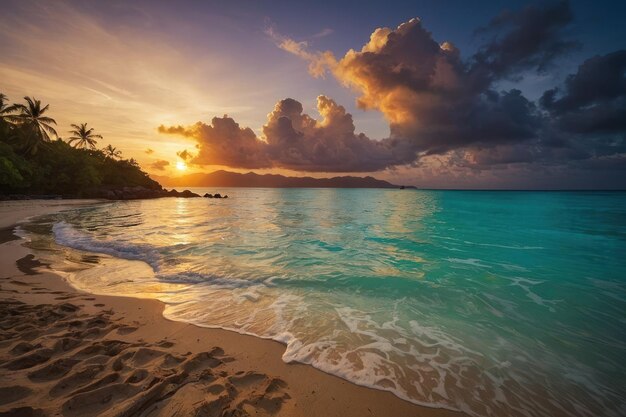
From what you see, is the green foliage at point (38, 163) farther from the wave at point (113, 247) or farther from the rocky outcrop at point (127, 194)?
Result: the wave at point (113, 247)

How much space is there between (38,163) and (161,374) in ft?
228

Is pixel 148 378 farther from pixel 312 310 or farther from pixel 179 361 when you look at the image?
pixel 312 310

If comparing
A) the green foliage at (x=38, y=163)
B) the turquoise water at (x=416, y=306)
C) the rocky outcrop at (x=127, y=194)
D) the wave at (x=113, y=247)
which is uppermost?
the green foliage at (x=38, y=163)

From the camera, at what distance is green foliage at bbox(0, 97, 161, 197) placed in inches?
1598

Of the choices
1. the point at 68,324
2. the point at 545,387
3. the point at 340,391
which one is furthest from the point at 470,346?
the point at 68,324

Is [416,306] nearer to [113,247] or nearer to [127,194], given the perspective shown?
[113,247]

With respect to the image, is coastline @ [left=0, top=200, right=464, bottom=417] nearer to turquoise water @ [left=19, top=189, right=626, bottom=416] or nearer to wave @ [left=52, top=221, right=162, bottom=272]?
turquoise water @ [left=19, top=189, right=626, bottom=416]

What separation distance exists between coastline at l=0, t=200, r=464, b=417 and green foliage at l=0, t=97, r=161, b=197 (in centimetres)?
4978

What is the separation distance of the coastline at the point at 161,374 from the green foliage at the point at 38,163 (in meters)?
49.8

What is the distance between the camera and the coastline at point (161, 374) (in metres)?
3.17

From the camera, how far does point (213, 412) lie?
10.2ft

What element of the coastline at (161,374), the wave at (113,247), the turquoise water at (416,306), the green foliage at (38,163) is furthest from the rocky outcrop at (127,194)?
the coastline at (161,374)

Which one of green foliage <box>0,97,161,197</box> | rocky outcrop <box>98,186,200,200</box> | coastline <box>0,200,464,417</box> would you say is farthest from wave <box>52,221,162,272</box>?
rocky outcrop <box>98,186,200,200</box>

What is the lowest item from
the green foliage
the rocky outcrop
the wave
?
the wave
